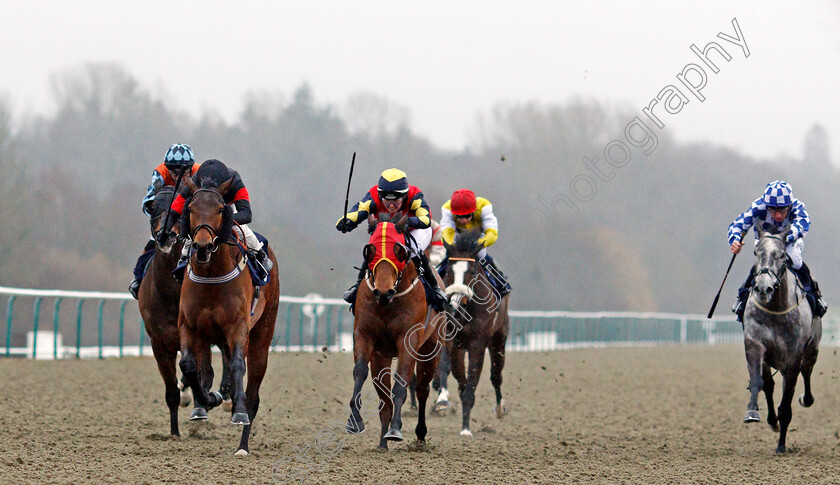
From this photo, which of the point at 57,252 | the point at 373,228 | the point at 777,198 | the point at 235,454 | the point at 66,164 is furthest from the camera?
the point at 66,164

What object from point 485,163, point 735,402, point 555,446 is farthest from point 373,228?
point 485,163

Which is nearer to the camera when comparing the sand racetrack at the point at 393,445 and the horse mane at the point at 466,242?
the sand racetrack at the point at 393,445

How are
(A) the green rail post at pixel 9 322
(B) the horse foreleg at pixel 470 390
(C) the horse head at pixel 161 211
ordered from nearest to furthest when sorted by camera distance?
(C) the horse head at pixel 161 211 < (B) the horse foreleg at pixel 470 390 < (A) the green rail post at pixel 9 322

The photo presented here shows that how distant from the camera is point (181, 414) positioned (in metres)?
10.7

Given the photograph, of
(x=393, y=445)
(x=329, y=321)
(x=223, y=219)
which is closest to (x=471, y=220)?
(x=393, y=445)

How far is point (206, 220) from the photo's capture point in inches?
274

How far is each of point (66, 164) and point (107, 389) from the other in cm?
2301

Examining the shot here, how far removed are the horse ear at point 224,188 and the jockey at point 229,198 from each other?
0.07 feet

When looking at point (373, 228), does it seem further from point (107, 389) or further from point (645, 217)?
point (645, 217)

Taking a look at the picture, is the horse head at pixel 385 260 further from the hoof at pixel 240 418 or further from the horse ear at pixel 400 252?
the hoof at pixel 240 418

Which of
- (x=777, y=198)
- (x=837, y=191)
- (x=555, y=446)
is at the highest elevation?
(x=837, y=191)

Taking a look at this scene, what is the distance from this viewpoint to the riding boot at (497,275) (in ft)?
33.7

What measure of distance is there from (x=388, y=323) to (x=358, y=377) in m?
0.43

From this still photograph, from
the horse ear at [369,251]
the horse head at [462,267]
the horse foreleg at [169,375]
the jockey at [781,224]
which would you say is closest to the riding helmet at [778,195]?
the jockey at [781,224]
